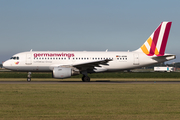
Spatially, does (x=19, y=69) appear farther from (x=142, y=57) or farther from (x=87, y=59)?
(x=142, y=57)

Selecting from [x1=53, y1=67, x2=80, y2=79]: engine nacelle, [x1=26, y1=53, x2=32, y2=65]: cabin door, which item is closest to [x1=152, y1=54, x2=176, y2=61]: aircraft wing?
[x1=53, y1=67, x2=80, y2=79]: engine nacelle

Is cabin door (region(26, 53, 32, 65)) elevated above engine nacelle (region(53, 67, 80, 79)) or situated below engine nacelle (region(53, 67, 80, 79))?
above

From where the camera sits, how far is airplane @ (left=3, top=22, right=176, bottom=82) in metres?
33.2

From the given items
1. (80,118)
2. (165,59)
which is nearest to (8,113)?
(80,118)

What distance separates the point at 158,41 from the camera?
118 feet

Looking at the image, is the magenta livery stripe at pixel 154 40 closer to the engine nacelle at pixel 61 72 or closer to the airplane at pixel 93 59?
the airplane at pixel 93 59

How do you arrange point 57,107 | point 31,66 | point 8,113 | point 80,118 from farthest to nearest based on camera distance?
1. point 31,66
2. point 57,107
3. point 8,113
4. point 80,118

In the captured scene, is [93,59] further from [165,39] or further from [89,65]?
[165,39]

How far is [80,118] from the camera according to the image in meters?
9.39

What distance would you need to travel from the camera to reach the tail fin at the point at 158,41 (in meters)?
35.8

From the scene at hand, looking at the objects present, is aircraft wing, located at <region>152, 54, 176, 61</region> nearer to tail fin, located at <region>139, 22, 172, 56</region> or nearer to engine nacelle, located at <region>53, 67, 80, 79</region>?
tail fin, located at <region>139, 22, 172, 56</region>

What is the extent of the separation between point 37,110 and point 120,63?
24.5 m

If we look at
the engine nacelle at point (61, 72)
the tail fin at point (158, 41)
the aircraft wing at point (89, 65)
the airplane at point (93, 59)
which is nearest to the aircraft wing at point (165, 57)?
the airplane at point (93, 59)

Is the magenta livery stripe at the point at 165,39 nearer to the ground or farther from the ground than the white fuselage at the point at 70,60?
farther from the ground
